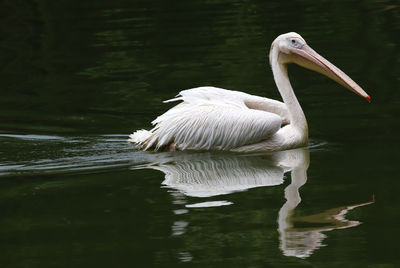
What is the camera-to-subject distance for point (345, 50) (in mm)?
11523

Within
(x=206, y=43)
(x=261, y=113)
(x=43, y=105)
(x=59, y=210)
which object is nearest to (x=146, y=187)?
(x=59, y=210)

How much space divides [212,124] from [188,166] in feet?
1.69

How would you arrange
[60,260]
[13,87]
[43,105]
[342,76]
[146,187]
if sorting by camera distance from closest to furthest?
[60,260] < [146,187] < [342,76] < [43,105] < [13,87]

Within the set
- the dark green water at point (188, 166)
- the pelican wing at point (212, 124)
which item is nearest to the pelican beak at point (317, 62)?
the dark green water at point (188, 166)

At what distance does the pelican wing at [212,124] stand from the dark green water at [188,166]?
0.13m

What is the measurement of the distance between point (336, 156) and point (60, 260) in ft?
9.51

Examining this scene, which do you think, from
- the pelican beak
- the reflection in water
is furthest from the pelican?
the reflection in water

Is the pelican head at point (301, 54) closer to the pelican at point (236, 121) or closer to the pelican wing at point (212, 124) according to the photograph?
the pelican at point (236, 121)

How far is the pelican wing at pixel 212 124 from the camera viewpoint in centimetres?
685

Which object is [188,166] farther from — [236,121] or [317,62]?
[317,62]

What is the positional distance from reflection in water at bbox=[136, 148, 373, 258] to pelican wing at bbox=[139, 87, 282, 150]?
12 centimetres

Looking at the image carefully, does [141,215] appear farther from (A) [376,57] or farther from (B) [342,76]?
(A) [376,57]

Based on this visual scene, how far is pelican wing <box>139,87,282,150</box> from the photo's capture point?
6.85 meters

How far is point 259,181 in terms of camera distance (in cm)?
592
